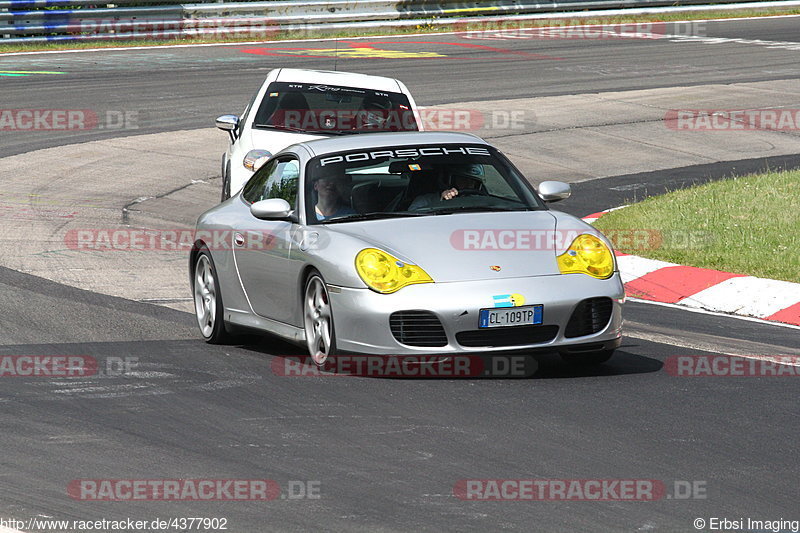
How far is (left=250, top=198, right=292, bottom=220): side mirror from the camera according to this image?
8625mm

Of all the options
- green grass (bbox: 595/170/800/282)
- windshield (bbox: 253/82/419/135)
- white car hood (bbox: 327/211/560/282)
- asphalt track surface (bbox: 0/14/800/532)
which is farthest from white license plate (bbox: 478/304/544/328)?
windshield (bbox: 253/82/419/135)

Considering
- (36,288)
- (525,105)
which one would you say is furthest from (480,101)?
(36,288)

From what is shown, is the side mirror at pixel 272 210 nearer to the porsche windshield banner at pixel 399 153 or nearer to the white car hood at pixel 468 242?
the white car hood at pixel 468 242

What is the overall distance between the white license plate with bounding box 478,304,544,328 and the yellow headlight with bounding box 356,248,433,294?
14.9 inches

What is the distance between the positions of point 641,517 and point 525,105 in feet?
61.0

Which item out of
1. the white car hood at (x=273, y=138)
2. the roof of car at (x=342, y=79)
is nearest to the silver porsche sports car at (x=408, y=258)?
the white car hood at (x=273, y=138)

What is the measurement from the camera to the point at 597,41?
33656 millimetres

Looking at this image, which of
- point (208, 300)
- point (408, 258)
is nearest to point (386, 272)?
point (408, 258)

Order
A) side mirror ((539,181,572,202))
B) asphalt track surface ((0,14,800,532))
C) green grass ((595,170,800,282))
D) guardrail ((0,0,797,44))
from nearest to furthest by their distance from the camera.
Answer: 1. asphalt track surface ((0,14,800,532))
2. side mirror ((539,181,572,202))
3. green grass ((595,170,800,282))
4. guardrail ((0,0,797,44))

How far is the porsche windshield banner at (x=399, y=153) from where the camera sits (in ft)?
29.3

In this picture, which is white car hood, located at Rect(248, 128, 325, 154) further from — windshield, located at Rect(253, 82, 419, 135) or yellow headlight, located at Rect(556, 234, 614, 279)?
yellow headlight, located at Rect(556, 234, 614, 279)

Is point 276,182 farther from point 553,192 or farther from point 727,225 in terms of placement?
point 727,225

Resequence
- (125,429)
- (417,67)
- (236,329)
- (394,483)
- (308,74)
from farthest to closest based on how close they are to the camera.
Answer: (417,67)
(308,74)
(236,329)
(125,429)
(394,483)

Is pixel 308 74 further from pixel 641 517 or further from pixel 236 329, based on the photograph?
pixel 641 517
